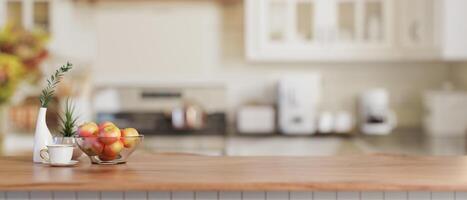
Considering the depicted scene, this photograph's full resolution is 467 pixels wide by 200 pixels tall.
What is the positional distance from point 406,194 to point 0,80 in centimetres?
218

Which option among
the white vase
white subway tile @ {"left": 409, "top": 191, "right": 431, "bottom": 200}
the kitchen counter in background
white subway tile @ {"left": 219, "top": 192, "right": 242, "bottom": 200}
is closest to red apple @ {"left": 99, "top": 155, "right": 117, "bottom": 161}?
the white vase

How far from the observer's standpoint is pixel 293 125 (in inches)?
199

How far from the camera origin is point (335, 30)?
5035mm

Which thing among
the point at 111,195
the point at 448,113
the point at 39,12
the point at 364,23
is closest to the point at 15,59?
the point at 39,12

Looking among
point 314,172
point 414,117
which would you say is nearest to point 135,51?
point 414,117

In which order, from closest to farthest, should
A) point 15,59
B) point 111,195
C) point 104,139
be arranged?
point 111,195 → point 104,139 → point 15,59

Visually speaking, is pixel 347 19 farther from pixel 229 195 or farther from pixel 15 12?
pixel 229 195

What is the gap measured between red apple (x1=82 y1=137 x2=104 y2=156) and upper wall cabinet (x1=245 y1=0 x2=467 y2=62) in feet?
8.48

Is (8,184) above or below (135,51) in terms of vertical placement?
below

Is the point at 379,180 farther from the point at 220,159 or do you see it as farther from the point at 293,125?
the point at 293,125

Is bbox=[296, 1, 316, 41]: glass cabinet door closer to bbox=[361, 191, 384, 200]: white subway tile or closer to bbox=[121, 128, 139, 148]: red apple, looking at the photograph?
bbox=[121, 128, 139, 148]: red apple

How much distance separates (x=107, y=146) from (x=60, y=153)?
0.49ft

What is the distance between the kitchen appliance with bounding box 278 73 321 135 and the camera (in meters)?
5.05

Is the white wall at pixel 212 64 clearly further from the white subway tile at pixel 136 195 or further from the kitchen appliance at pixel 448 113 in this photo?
the white subway tile at pixel 136 195
